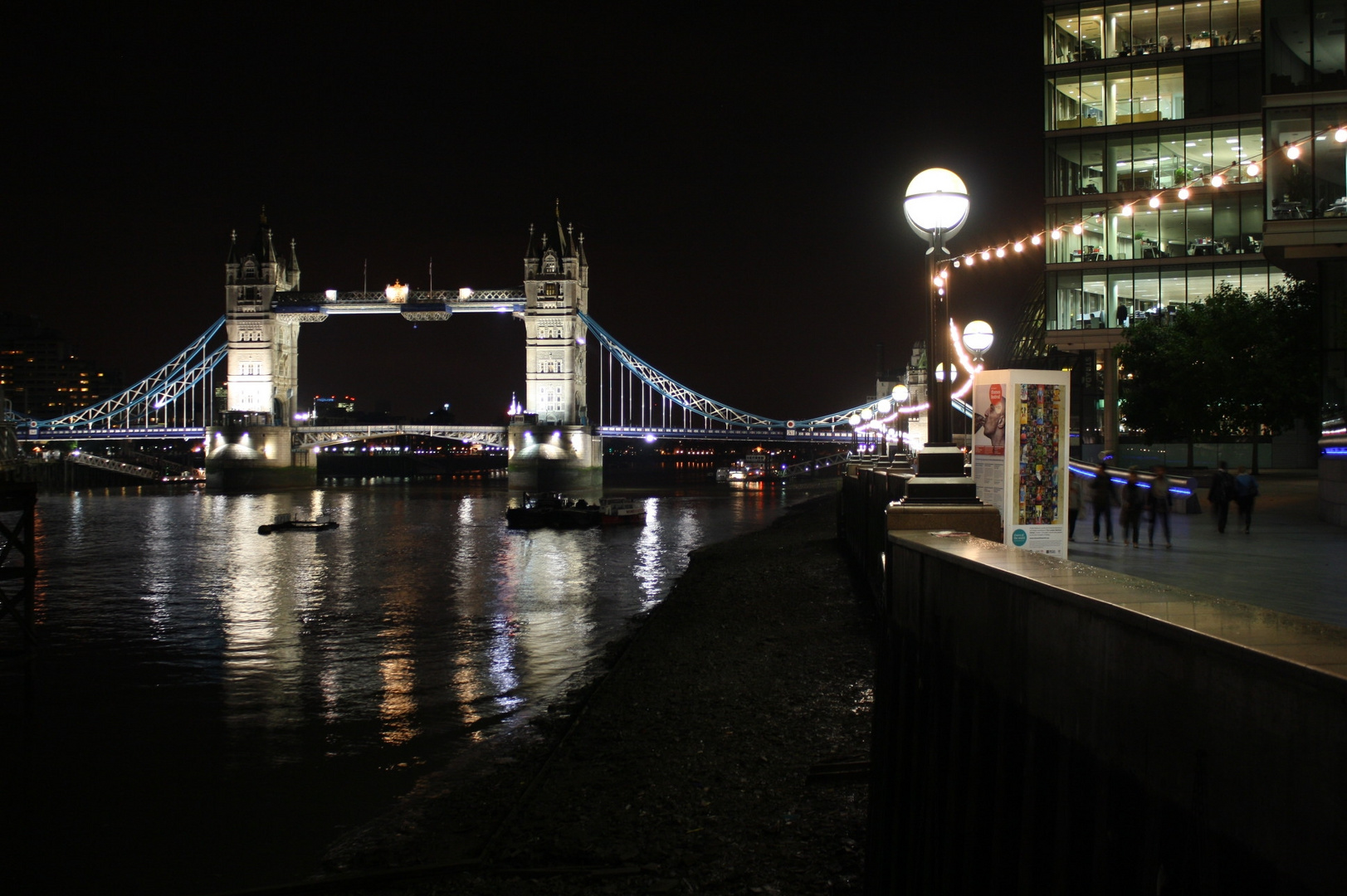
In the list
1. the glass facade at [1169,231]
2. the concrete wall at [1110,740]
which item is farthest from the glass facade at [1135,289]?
the concrete wall at [1110,740]

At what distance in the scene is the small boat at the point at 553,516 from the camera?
4612 cm

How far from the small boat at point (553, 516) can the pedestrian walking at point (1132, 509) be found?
34.4 metres

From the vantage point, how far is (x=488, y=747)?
1147 cm

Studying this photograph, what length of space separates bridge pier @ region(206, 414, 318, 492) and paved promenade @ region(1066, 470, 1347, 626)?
81387 mm

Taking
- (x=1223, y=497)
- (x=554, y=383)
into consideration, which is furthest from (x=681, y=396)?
(x=1223, y=497)

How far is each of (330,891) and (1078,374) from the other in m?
50.1

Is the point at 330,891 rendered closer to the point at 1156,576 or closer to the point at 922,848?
the point at 922,848

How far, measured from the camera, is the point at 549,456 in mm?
83562

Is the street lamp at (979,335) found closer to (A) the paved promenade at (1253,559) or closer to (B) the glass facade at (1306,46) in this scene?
(A) the paved promenade at (1253,559)

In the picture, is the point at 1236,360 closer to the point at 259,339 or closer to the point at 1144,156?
the point at 1144,156

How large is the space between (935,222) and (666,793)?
17.9 feet

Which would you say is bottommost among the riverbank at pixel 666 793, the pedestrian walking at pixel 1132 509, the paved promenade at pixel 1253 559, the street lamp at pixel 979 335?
the riverbank at pixel 666 793

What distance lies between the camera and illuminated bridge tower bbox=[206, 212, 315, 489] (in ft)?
286

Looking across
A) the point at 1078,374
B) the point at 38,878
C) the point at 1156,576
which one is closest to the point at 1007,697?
the point at 1156,576
